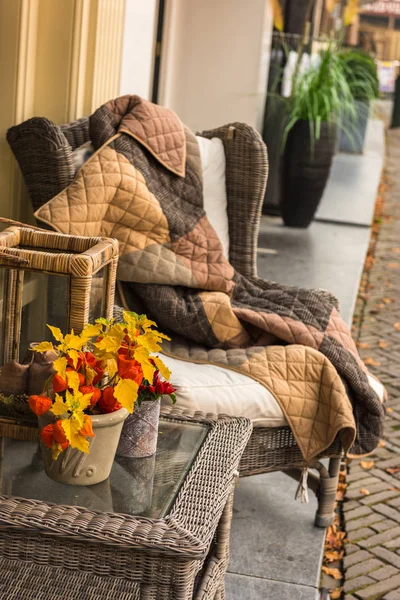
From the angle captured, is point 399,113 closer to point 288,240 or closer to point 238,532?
point 288,240

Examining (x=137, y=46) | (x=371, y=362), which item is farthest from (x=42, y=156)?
(x=371, y=362)

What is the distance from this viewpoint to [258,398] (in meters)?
2.47

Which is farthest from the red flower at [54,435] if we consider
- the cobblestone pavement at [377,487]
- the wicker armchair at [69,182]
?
the cobblestone pavement at [377,487]

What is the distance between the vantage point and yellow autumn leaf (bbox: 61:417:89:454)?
1.49 meters

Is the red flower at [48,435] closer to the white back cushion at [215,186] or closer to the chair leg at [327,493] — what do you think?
the chair leg at [327,493]

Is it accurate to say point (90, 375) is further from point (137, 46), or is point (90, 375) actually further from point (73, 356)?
point (137, 46)

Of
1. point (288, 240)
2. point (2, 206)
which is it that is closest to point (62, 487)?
point (2, 206)

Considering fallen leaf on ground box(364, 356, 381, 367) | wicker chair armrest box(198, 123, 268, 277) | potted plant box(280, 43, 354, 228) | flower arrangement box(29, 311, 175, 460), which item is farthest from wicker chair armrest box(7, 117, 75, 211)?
potted plant box(280, 43, 354, 228)

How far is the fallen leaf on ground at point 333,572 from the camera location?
2.61 metres

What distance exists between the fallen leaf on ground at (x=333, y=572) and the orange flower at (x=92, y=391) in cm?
137

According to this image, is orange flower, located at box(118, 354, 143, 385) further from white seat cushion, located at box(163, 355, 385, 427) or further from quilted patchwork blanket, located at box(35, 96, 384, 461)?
quilted patchwork blanket, located at box(35, 96, 384, 461)

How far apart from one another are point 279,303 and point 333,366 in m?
0.43

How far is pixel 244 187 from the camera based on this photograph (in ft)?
10.4

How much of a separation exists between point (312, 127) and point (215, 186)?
10.2 feet
